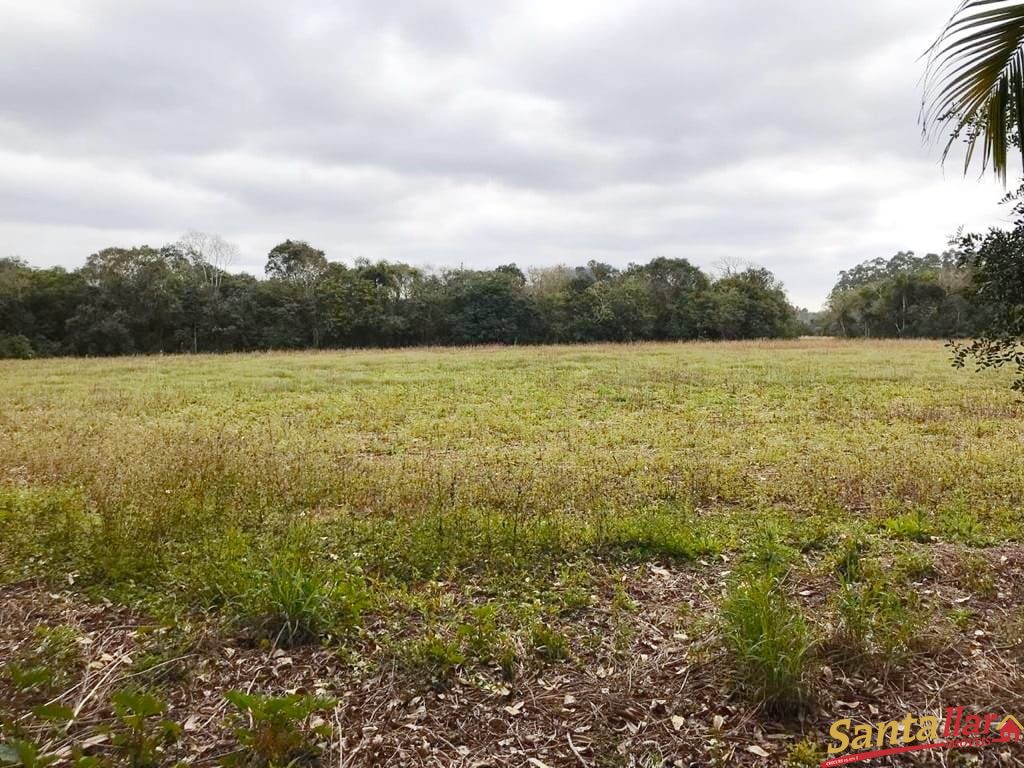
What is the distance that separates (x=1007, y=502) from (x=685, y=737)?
5.66 m

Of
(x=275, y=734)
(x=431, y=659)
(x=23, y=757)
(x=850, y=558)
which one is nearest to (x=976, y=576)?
(x=850, y=558)

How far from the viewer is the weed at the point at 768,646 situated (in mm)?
3104

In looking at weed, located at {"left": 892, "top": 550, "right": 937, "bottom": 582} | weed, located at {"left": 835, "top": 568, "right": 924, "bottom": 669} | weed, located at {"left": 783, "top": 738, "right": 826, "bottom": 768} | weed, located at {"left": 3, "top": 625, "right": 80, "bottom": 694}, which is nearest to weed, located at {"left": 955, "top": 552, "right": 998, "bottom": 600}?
weed, located at {"left": 892, "top": 550, "right": 937, "bottom": 582}

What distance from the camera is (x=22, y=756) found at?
2.39m

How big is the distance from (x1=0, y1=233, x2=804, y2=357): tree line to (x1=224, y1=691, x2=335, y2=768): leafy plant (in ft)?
157

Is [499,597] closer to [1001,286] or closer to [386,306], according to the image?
[1001,286]

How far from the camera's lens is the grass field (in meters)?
3.04

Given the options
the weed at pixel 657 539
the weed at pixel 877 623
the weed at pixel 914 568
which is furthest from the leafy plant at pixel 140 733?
the weed at pixel 914 568

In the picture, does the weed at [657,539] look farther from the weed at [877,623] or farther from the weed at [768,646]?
the weed at [768,646]

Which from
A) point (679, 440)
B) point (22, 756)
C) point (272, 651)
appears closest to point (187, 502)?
point (272, 651)

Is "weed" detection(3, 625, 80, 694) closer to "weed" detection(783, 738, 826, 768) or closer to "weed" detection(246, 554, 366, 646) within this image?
"weed" detection(246, 554, 366, 646)

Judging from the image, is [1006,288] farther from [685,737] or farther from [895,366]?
[895,366]

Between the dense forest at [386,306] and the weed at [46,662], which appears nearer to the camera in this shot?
the weed at [46,662]

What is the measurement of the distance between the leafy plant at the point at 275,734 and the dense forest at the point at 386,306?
47623 millimetres
